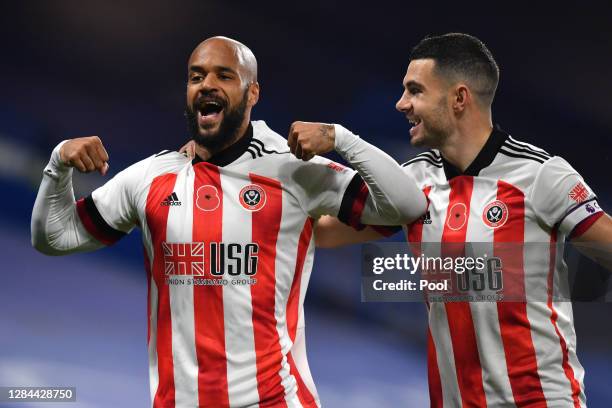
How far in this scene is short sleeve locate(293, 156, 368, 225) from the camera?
93.7 inches

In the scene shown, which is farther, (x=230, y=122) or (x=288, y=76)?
(x=288, y=76)

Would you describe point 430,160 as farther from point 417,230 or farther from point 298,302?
point 298,302

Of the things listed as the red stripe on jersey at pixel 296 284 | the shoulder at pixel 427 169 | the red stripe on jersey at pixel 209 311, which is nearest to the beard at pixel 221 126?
the red stripe on jersey at pixel 209 311

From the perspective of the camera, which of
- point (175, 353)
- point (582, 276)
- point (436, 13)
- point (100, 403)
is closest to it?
point (175, 353)

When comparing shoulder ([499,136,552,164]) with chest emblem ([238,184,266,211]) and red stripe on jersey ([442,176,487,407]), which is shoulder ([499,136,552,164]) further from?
chest emblem ([238,184,266,211])

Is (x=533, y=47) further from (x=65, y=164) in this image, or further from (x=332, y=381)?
(x=65, y=164)

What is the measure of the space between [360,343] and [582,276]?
138 cm

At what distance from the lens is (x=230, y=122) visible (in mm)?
2449

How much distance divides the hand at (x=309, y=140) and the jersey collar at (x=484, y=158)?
1.39ft

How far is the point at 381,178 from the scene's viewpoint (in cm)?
226

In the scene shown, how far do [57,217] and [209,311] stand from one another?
0.53 meters

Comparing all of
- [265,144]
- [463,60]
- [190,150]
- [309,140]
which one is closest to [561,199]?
[463,60]

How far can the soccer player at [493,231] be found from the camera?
92.4 inches

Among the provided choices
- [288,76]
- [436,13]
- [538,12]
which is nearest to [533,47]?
[538,12]
